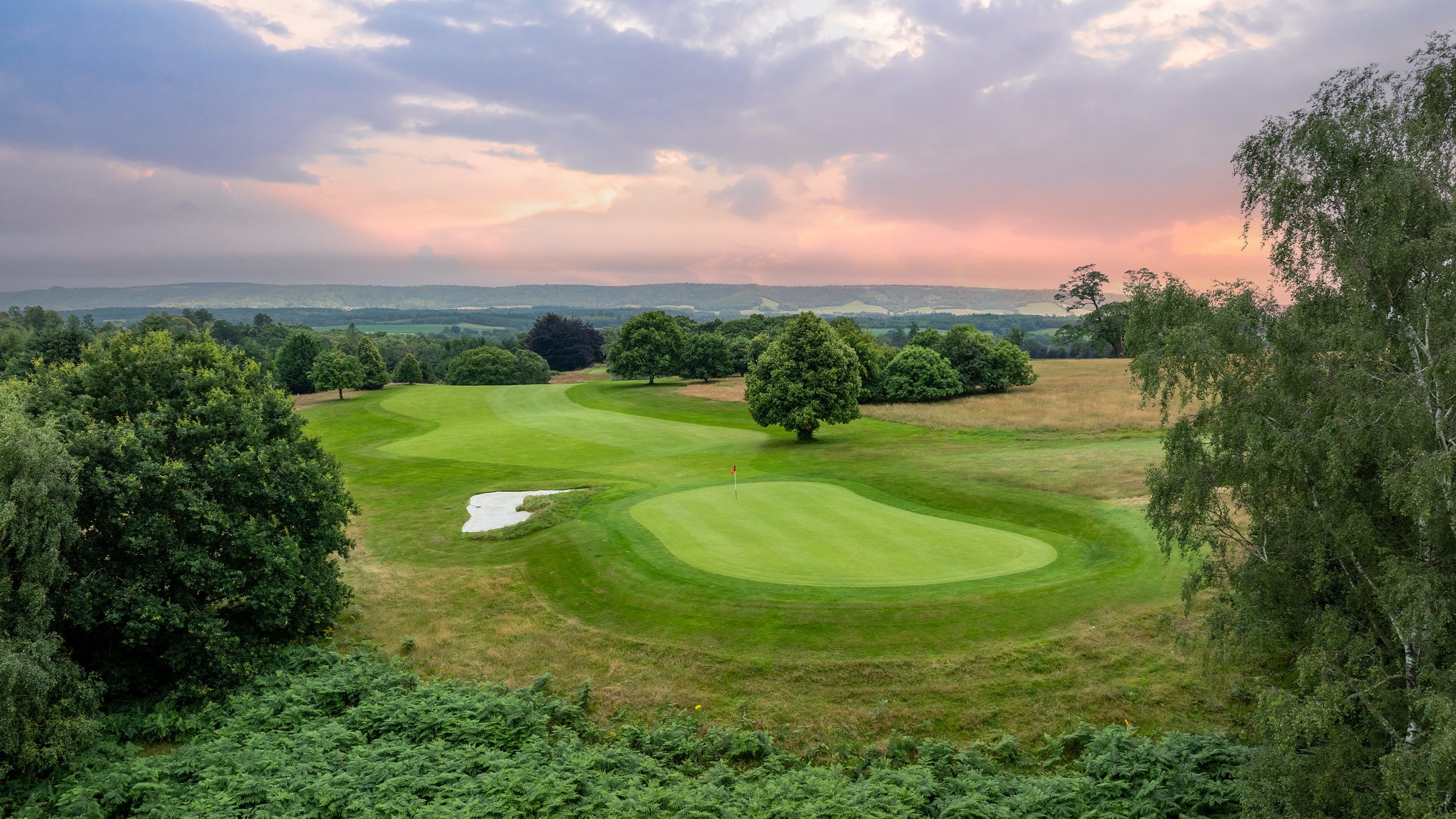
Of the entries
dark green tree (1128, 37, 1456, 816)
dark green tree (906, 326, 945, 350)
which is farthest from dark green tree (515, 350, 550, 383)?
dark green tree (1128, 37, 1456, 816)

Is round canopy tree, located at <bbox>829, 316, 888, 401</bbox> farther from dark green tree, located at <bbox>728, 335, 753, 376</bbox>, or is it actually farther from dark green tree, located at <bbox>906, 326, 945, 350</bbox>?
dark green tree, located at <bbox>728, 335, 753, 376</bbox>

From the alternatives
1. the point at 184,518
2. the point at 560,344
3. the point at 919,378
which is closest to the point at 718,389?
the point at 919,378

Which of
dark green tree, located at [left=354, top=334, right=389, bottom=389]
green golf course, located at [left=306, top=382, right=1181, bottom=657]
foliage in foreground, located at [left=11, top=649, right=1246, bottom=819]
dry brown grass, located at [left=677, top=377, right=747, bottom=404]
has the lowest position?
foliage in foreground, located at [left=11, top=649, right=1246, bottom=819]

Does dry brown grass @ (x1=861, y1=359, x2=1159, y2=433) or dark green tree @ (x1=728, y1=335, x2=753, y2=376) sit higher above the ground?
dark green tree @ (x1=728, y1=335, x2=753, y2=376)

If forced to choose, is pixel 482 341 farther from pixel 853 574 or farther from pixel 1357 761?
pixel 1357 761

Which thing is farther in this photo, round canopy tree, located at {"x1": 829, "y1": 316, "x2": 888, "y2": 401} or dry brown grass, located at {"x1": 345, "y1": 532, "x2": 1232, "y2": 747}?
round canopy tree, located at {"x1": 829, "y1": 316, "x2": 888, "y2": 401}

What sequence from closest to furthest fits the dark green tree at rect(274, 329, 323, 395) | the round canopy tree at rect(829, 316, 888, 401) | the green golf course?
the green golf course, the round canopy tree at rect(829, 316, 888, 401), the dark green tree at rect(274, 329, 323, 395)

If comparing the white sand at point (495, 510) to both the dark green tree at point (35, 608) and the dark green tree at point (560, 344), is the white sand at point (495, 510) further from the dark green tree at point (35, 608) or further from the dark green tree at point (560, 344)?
the dark green tree at point (560, 344)

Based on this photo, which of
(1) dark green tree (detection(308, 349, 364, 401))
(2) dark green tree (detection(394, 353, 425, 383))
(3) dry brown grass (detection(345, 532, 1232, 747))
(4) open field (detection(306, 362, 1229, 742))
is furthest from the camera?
(2) dark green tree (detection(394, 353, 425, 383))
